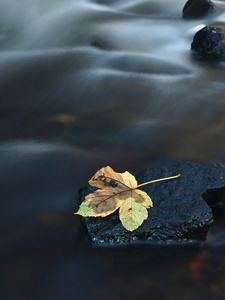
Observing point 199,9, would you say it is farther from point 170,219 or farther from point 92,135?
point 170,219

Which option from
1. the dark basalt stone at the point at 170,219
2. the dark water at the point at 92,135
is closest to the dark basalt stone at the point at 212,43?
the dark water at the point at 92,135

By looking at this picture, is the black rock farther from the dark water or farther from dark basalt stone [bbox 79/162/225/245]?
dark basalt stone [bbox 79/162/225/245]

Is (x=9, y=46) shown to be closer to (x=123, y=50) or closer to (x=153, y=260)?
(x=123, y=50)

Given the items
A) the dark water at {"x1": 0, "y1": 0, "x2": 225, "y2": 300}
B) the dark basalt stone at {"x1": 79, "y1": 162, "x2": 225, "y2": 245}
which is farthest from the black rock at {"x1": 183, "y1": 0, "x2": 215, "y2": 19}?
the dark basalt stone at {"x1": 79, "y1": 162, "x2": 225, "y2": 245}

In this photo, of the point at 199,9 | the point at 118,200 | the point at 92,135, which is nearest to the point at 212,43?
the point at 199,9

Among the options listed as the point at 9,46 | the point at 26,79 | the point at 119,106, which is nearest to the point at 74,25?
the point at 9,46

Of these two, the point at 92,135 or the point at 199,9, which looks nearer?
the point at 92,135
